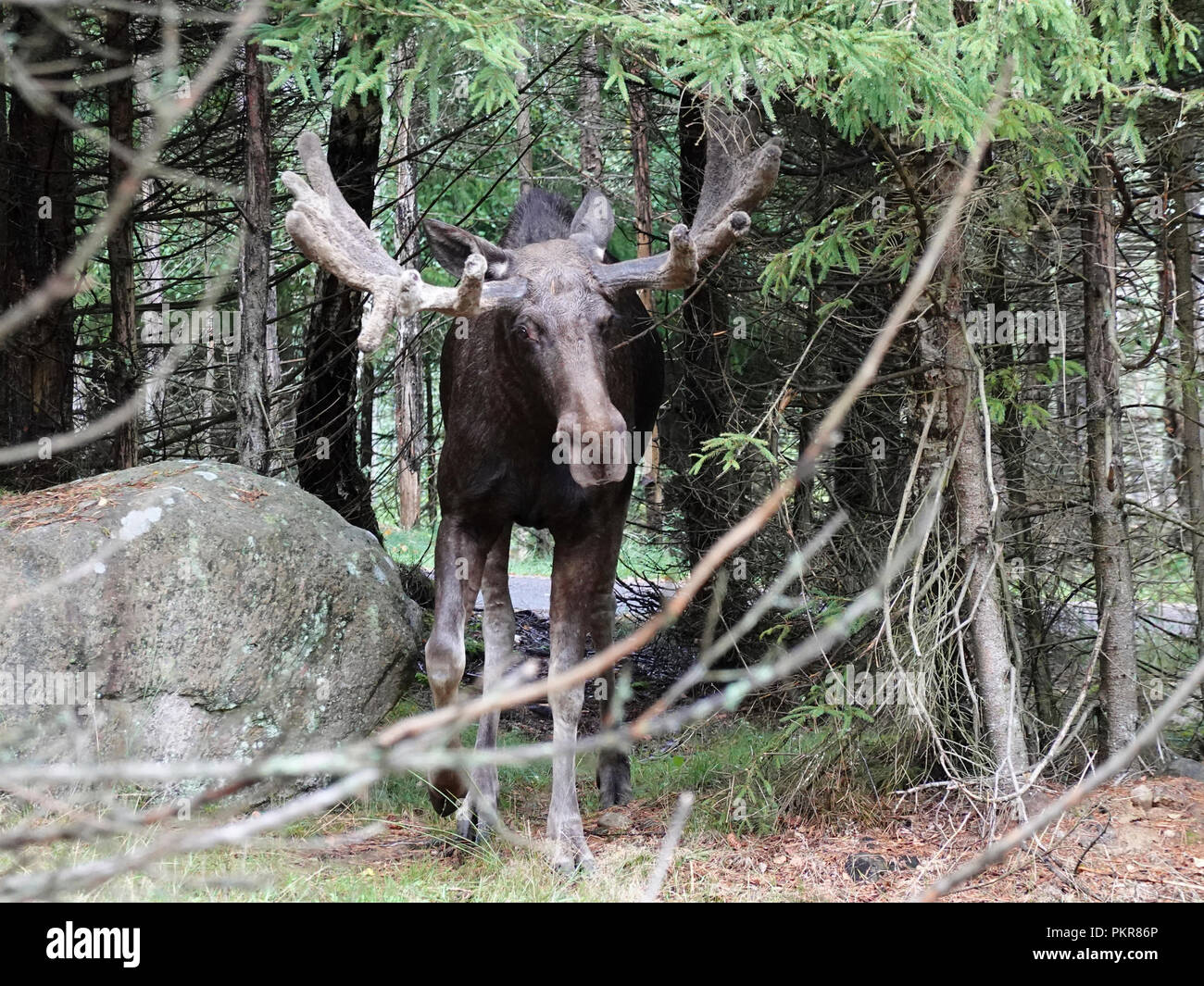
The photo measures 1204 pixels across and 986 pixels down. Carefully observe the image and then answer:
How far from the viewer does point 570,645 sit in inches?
247

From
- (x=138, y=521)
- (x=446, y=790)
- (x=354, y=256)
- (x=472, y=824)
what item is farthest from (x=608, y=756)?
(x=354, y=256)

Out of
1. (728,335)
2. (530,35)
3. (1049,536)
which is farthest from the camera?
(728,335)

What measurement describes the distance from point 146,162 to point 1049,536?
6948mm

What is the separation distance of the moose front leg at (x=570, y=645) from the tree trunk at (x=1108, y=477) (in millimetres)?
2827

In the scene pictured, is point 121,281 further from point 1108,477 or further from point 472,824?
point 1108,477

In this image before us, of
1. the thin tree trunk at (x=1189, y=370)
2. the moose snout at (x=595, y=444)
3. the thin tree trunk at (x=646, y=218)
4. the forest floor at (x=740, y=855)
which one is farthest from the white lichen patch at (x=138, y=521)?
the thin tree trunk at (x=1189, y=370)

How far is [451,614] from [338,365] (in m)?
4.58

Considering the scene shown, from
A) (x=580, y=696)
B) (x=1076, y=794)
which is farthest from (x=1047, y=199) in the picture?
(x=1076, y=794)

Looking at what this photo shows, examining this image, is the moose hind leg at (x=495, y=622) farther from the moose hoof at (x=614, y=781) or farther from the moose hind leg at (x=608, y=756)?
the moose hoof at (x=614, y=781)

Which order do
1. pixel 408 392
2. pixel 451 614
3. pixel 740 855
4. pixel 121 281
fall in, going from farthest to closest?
pixel 408 392 < pixel 121 281 < pixel 451 614 < pixel 740 855

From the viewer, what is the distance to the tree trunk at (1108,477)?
6336mm

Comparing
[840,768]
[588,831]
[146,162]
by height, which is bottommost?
[588,831]

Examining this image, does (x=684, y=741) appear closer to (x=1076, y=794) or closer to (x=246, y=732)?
(x=246, y=732)

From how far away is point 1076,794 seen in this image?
5.55 ft
